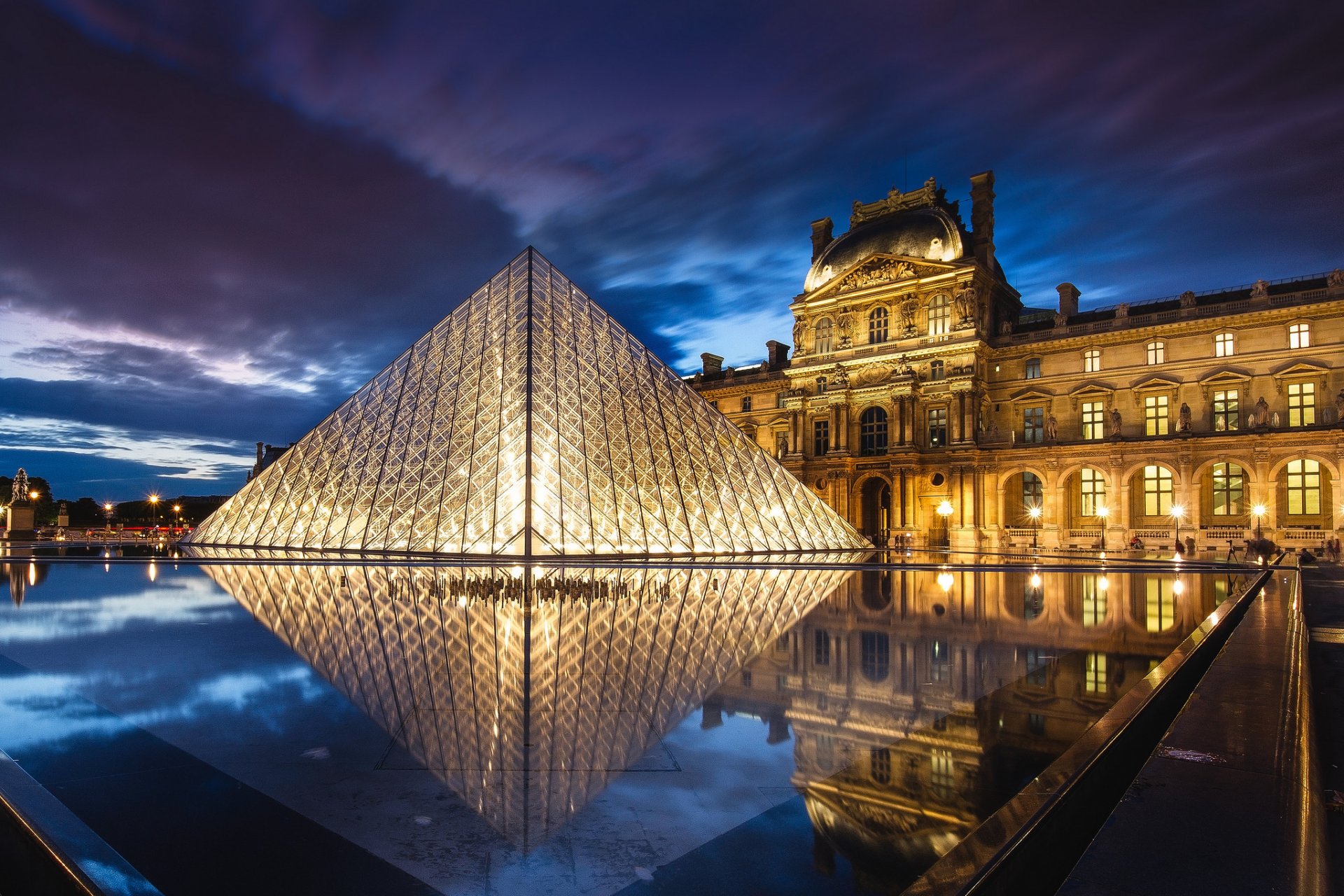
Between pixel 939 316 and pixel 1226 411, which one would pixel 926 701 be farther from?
pixel 939 316

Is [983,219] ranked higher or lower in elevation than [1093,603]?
higher

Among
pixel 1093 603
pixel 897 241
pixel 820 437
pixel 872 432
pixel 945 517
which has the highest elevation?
pixel 897 241

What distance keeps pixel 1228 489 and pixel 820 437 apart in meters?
18.8

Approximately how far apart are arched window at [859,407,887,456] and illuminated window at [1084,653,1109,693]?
117 feet

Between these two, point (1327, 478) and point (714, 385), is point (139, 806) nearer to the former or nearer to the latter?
point (1327, 478)

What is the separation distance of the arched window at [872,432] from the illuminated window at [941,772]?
→ 39231 millimetres

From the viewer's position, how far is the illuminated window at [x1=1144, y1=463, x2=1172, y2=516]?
119ft

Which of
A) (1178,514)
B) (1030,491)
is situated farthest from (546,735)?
(1030,491)

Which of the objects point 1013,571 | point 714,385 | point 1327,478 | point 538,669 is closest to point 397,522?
point 1013,571

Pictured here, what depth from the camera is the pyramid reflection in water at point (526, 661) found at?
4.16 m

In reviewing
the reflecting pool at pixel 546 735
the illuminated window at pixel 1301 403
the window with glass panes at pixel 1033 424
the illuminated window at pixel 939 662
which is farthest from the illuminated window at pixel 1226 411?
the illuminated window at pixel 939 662

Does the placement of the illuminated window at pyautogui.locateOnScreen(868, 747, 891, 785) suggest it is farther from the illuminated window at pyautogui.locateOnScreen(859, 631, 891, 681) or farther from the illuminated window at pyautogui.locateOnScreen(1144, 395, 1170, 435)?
the illuminated window at pyautogui.locateOnScreen(1144, 395, 1170, 435)

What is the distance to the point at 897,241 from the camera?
4288 cm

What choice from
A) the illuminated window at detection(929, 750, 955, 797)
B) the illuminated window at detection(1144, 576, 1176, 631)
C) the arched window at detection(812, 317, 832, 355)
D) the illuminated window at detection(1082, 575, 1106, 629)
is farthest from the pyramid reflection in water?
the arched window at detection(812, 317, 832, 355)
